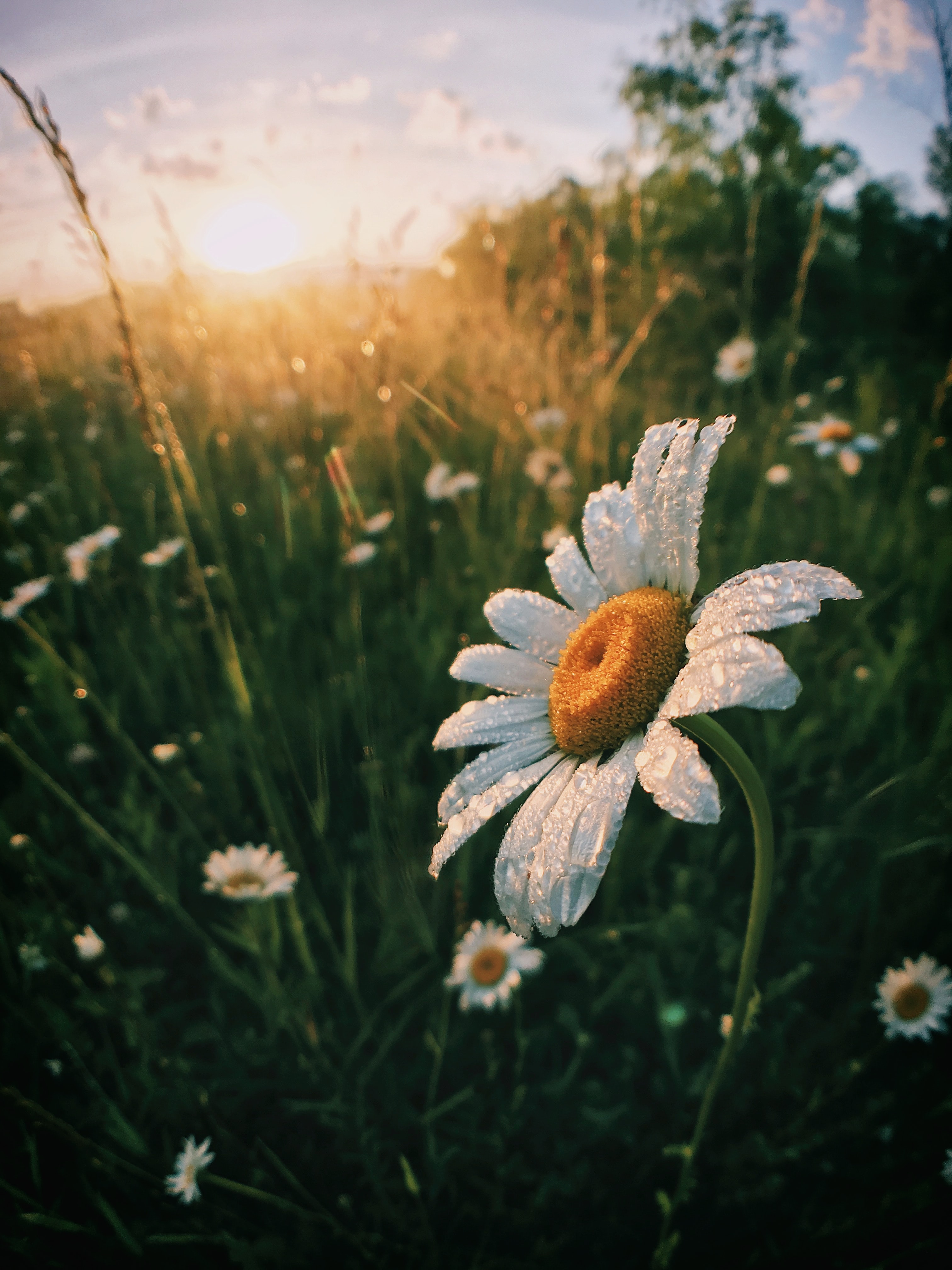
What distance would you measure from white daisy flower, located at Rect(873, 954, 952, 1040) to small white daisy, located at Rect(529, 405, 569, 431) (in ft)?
8.49

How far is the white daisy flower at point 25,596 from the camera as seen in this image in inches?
98.1

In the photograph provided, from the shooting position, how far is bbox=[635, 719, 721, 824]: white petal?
0.62 metres

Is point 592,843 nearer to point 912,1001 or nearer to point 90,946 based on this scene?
point 912,1001

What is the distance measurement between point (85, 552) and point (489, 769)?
101 inches

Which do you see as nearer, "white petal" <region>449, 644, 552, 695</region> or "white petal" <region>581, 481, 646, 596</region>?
"white petal" <region>581, 481, 646, 596</region>

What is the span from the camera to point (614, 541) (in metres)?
1.03

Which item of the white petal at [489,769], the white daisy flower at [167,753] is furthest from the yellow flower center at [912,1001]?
the white daisy flower at [167,753]

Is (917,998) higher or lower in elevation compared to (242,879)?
lower

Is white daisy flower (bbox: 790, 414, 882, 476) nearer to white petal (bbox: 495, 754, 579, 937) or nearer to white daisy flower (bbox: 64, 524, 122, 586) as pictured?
white petal (bbox: 495, 754, 579, 937)

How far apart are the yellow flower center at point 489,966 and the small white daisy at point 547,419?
97.4 inches

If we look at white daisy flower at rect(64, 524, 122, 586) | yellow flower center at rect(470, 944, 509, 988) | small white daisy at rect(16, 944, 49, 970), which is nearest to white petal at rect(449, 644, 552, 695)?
yellow flower center at rect(470, 944, 509, 988)

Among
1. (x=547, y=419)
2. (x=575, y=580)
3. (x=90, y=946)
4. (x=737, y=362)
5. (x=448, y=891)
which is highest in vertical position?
(x=737, y=362)

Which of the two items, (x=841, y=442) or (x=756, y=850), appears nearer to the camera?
(x=756, y=850)

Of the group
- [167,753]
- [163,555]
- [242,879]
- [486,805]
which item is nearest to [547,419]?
[163,555]
